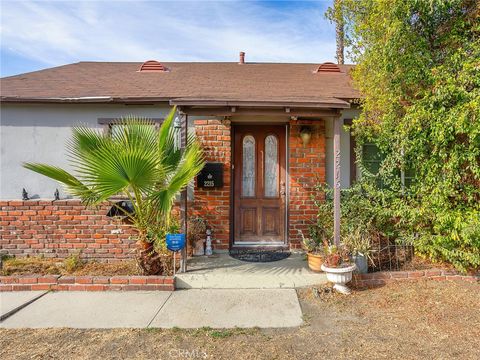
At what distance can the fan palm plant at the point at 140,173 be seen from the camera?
12.8 ft

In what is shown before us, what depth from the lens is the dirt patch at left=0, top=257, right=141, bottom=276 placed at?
4.85 meters

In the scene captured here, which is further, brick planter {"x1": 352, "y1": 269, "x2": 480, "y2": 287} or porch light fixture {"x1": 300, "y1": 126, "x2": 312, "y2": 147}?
porch light fixture {"x1": 300, "y1": 126, "x2": 312, "y2": 147}

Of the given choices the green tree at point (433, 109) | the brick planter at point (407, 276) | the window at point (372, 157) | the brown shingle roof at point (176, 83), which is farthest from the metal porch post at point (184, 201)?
the window at point (372, 157)

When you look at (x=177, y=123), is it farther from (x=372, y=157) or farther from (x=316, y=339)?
(x=316, y=339)

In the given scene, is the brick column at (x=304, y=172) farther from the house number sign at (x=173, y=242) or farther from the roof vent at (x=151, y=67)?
the roof vent at (x=151, y=67)

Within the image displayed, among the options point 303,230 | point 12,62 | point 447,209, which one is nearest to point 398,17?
point 447,209

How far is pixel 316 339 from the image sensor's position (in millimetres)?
3178

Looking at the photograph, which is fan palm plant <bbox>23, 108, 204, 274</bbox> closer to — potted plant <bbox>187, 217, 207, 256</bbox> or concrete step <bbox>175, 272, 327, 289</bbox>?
concrete step <bbox>175, 272, 327, 289</bbox>

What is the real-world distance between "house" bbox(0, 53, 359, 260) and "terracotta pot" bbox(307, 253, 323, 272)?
3.31 ft

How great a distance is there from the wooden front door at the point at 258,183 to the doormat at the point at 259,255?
0.88 feet

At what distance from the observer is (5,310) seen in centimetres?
383

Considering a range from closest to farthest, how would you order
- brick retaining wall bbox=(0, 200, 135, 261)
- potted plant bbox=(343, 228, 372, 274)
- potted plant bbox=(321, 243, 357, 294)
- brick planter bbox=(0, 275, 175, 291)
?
potted plant bbox=(321, 243, 357, 294) < brick planter bbox=(0, 275, 175, 291) < potted plant bbox=(343, 228, 372, 274) < brick retaining wall bbox=(0, 200, 135, 261)

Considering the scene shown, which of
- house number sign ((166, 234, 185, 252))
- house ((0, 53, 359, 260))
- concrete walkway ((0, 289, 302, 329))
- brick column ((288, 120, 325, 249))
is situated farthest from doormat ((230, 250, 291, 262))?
house number sign ((166, 234, 185, 252))

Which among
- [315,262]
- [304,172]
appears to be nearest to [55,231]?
[315,262]
